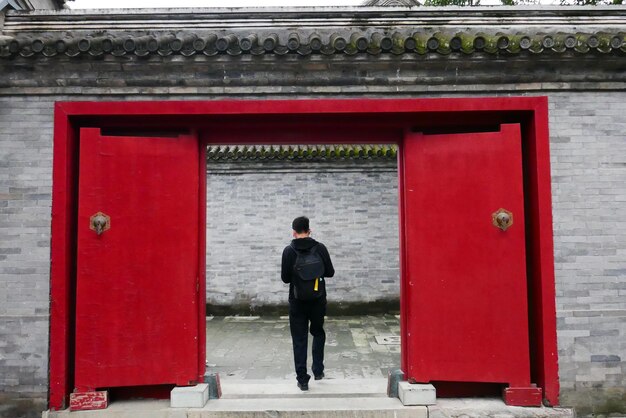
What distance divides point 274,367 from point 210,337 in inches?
98.0

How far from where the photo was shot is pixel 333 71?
452cm

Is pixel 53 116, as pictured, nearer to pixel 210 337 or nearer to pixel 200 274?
pixel 200 274

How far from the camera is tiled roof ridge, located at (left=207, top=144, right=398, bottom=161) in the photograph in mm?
10539

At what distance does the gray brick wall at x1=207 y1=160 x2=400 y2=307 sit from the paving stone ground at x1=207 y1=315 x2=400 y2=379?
0.66 metres

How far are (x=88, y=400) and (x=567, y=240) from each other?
4.57 meters

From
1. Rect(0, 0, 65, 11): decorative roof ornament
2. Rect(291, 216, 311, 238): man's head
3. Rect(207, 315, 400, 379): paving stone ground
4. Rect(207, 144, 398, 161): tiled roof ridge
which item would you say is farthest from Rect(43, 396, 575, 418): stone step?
Rect(207, 144, 398, 161): tiled roof ridge

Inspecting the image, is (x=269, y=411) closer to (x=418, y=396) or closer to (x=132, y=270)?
(x=418, y=396)

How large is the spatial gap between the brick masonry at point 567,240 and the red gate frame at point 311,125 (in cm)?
10

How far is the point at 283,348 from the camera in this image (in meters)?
7.50

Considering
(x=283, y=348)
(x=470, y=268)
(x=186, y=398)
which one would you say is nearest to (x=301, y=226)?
(x=470, y=268)

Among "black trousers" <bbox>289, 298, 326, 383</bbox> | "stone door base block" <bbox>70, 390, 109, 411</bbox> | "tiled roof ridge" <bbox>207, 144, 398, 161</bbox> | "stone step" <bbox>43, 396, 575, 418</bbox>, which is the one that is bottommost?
"stone step" <bbox>43, 396, 575, 418</bbox>

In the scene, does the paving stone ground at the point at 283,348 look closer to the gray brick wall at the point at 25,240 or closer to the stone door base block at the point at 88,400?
the stone door base block at the point at 88,400

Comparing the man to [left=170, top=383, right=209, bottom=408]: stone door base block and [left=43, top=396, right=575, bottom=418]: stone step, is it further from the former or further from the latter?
[left=170, top=383, right=209, bottom=408]: stone door base block

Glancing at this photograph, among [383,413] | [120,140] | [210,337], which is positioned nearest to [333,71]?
[120,140]
